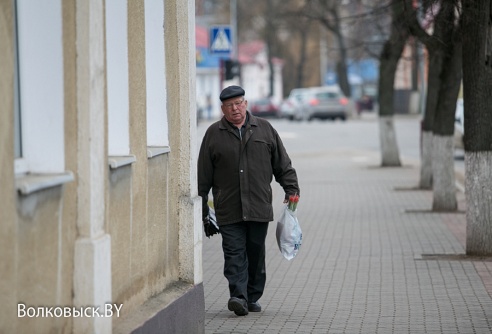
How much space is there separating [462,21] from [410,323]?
15.3 ft

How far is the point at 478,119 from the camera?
12.5 m

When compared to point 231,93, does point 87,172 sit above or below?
below

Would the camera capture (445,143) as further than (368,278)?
Yes

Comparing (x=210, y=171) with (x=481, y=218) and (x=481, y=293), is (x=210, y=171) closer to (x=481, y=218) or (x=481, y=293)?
(x=481, y=293)

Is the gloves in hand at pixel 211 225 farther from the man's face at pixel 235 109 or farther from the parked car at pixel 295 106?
the parked car at pixel 295 106

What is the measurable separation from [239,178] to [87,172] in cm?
338

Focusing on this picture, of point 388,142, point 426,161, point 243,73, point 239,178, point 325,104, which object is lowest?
point 325,104

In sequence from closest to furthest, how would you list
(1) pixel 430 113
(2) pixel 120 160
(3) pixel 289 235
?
1. (2) pixel 120 160
2. (3) pixel 289 235
3. (1) pixel 430 113

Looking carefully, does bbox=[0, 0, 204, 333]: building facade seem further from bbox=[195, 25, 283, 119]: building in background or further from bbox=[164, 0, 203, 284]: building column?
bbox=[195, 25, 283, 119]: building in background

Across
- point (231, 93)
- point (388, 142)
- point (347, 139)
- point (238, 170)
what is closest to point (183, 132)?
point (231, 93)

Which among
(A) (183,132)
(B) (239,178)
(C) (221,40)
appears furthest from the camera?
(C) (221,40)

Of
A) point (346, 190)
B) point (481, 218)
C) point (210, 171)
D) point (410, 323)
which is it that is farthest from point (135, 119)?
point (346, 190)

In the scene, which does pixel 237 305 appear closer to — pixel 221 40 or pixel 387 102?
pixel 221 40

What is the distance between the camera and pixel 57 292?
5.76 m
